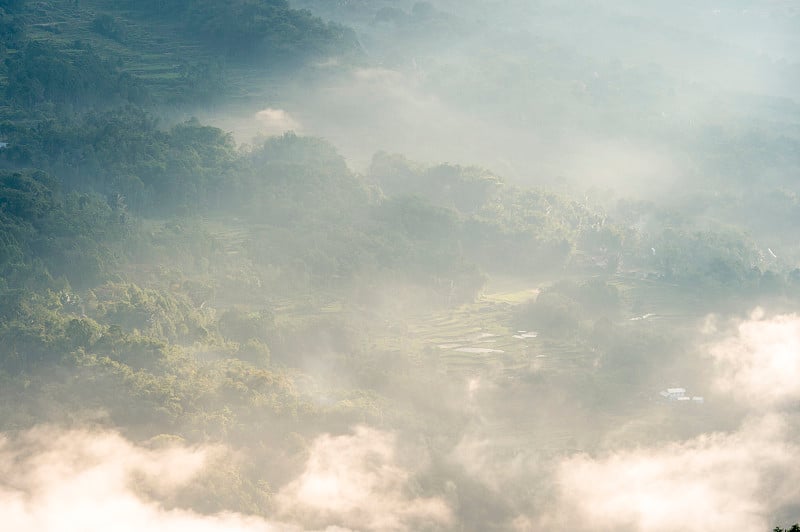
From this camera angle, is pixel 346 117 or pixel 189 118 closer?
pixel 189 118

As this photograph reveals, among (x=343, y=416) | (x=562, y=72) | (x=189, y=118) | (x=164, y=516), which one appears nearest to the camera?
(x=164, y=516)

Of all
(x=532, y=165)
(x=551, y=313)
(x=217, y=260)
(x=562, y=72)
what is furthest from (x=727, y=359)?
(x=562, y=72)

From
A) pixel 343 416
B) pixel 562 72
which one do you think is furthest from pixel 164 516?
pixel 562 72

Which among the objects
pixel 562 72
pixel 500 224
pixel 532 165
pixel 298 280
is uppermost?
pixel 562 72

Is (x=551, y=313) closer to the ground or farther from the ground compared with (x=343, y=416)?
farther from the ground

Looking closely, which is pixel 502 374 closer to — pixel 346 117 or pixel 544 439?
pixel 544 439

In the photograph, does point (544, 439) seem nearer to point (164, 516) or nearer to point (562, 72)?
point (164, 516)

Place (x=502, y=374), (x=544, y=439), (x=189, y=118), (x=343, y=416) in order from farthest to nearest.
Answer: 1. (x=189, y=118)
2. (x=502, y=374)
3. (x=544, y=439)
4. (x=343, y=416)
